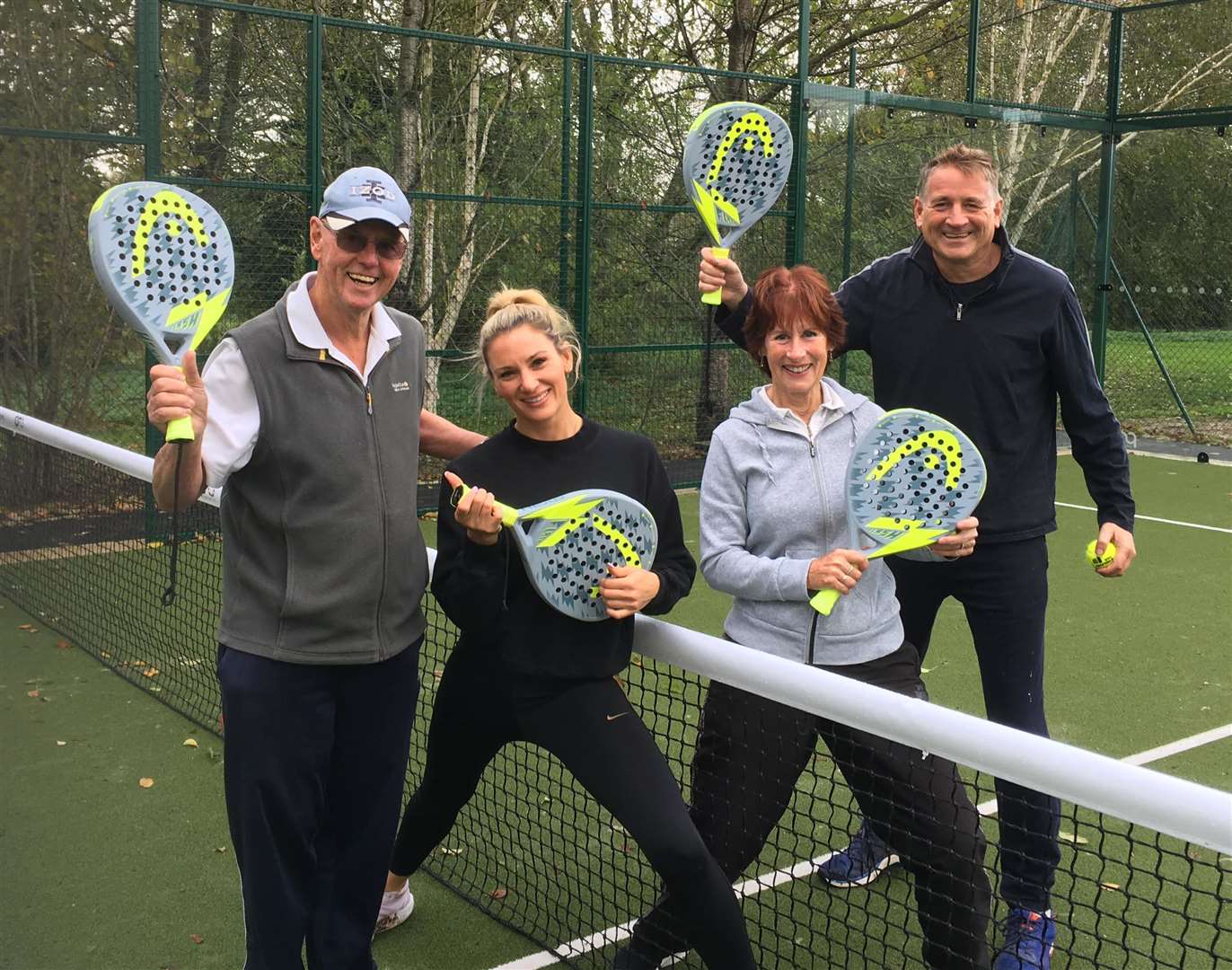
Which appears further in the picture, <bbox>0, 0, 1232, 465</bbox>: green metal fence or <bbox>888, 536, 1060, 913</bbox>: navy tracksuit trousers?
<bbox>0, 0, 1232, 465</bbox>: green metal fence

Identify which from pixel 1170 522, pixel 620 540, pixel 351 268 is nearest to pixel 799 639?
pixel 620 540

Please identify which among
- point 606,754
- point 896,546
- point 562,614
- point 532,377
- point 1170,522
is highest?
point 532,377

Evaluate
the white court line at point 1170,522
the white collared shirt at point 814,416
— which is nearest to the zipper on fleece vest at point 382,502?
the white collared shirt at point 814,416

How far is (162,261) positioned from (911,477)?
1616 millimetres

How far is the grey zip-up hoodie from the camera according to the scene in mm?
2887

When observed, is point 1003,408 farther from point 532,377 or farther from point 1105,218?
point 1105,218

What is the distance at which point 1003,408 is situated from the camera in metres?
3.37

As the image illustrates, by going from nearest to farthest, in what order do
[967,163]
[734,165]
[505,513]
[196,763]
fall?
1. [505,513]
2. [967,163]
3. [734,165]
4. [196,763]

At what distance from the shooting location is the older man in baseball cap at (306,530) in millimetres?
2582

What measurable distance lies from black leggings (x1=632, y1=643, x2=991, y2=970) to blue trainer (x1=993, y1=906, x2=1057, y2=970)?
46 centimetres

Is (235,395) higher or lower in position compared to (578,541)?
higher

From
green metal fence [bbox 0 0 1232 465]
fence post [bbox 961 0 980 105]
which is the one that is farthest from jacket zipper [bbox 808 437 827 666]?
fence post [bbox 961 0 980 105]

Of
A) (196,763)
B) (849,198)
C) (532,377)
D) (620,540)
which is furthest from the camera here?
(849,198)

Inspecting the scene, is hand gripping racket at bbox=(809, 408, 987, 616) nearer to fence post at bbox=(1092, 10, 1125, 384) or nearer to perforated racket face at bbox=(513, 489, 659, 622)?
perforated racket face at bbox=(513, 489, 659, 622)
